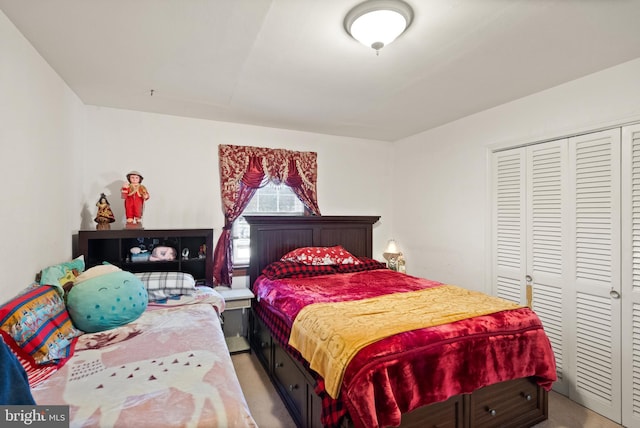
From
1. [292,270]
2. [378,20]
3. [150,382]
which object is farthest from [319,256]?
[378,20]

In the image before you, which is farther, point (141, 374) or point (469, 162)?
point (469, 162)

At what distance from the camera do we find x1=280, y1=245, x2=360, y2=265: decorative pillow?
133 inches

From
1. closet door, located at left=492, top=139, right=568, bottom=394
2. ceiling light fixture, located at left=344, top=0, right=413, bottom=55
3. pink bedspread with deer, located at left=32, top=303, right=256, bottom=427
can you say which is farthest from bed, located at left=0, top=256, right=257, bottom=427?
closet door, located at left=492, top=139, right=568, bottom=394

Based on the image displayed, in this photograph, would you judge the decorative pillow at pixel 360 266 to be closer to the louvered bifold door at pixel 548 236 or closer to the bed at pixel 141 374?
the louvered bifold door at pixel 548 236

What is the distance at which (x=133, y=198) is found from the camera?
2.82 meters

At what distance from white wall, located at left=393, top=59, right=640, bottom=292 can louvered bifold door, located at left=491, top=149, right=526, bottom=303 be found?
0.10m

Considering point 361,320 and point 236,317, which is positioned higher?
point 361,320

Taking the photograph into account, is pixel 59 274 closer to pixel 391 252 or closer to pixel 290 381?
pixel 290 381

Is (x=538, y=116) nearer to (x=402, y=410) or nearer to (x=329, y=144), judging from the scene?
(x=329, y=144)

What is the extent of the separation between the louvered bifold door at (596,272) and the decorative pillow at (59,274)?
375 cm

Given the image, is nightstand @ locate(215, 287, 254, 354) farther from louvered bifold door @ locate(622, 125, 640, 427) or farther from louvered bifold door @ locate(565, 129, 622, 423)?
louvered bifold door @ locate(622, 125, 640, 427)

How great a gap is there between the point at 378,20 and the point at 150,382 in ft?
6.66

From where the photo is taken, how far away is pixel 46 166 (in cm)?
211

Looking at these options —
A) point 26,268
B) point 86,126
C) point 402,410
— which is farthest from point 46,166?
point 402,410
